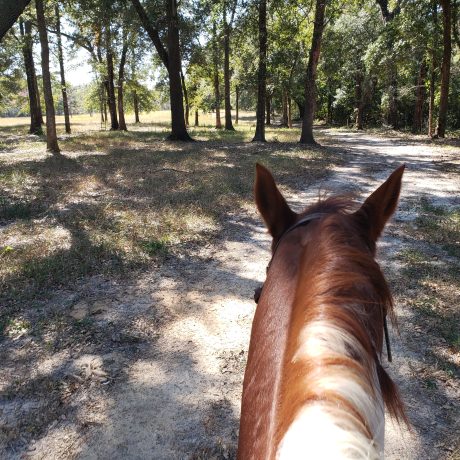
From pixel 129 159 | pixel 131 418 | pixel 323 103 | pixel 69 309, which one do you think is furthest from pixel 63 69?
pixel 323 103

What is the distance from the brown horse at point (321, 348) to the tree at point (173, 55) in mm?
17067

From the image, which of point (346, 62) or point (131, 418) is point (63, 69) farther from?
point (131, 418)

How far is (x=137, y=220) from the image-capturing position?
22.0ft

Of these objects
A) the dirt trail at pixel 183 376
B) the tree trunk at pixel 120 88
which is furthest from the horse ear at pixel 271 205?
the tree trunk at pixel 120 88

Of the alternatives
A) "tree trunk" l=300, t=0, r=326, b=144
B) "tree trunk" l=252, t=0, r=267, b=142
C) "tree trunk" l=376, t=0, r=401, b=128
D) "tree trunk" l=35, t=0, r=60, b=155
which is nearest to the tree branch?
"tree trunk" l=252, t=0, r=267, b=142

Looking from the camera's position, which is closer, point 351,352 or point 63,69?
point 351,352

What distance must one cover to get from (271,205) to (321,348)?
77 cm

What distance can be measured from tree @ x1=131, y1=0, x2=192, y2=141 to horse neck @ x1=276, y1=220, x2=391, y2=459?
56.9ft

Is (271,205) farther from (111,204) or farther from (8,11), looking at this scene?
(111,204)

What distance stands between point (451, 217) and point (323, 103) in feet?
118

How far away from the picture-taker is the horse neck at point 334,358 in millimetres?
560

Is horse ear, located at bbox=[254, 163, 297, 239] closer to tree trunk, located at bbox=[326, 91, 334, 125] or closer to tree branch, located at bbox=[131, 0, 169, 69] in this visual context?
tree branch, located at bbox=[131, 0, 169, 69]

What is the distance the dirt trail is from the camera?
247 centimetres

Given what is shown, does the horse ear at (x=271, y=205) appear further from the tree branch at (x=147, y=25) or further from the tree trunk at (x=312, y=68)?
the tree branch at (x=147, y=25)
